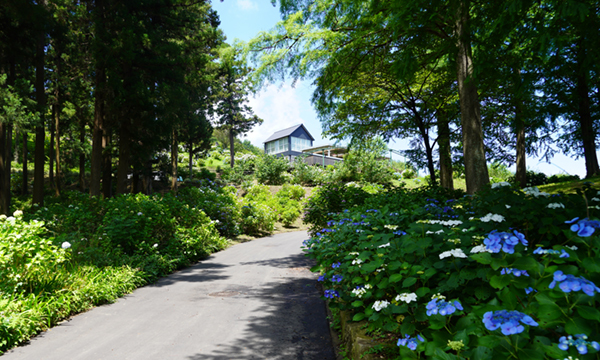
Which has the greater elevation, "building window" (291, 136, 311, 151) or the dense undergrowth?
"building window" (291, 136, 311, 151)

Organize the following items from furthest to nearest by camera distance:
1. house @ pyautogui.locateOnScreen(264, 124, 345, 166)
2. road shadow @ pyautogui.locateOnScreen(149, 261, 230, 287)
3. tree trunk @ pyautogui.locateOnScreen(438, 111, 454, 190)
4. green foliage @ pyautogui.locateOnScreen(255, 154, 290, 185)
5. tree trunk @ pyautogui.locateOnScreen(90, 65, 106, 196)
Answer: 1. house @ pyautogui.locateOnScreen(264, 124, 345, 166)
2. green foliage @ pyautogui.locateOnScreen(255, 154, 290, 185)
3. tree trunk @ pyautogui.locateOnScreen(90, 65, 106, 196)
4. tree trunk @ pyautogui.locateOnScreen(438, 111, 454, 190)
5. road shadow @ pyautogui.locateOnScreen(149, 261, 230, 287)

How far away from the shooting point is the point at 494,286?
166 centimetres

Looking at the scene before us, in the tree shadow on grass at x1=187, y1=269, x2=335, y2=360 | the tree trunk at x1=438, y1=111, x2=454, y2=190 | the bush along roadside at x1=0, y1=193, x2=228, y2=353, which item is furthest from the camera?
the tree trunk at x1=438, y1=111, x2=454, y2=190

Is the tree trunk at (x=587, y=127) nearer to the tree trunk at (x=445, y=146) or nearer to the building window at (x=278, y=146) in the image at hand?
the tree trunk at (x=445, y=146)

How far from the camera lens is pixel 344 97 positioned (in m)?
11.6

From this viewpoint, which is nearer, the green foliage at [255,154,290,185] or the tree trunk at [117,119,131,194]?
→ the tree trunk at [117,119,131,194]

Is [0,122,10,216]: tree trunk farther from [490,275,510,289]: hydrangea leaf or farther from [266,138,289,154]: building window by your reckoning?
[266,138,289,154]: building window

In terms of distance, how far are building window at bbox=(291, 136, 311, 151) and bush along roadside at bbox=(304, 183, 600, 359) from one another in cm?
4059

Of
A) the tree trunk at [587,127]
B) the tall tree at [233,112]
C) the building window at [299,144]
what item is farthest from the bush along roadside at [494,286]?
the building window at [299,144]

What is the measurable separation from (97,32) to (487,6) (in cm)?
A: 1272

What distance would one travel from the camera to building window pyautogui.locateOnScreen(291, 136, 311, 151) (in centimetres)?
4412

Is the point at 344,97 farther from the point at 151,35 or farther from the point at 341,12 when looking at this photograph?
the point at 151,35

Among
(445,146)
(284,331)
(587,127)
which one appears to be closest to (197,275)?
(284,331)

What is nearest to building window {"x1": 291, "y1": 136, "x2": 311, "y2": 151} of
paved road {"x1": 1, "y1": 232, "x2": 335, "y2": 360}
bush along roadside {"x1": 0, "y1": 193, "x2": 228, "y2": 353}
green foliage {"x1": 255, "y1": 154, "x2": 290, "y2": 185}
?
green foliage {"x1": 255, "y1": 154, "x2": 290, "y2": 185}
